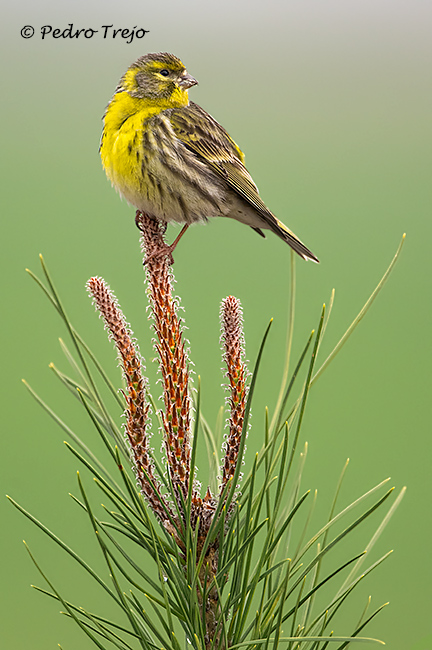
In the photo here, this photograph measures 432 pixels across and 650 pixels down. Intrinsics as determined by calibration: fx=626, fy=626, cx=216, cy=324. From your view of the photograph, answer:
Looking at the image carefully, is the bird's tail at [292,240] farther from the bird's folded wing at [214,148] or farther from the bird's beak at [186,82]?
the bird's beak at [186,82]

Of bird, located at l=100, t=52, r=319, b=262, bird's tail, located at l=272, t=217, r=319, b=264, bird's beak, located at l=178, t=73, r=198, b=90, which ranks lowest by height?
bird's tail, located at l=272, t=217, r=319, b=264

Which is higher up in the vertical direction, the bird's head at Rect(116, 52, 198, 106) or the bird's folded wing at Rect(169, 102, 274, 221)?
the bird's head at Rect(116, 52, 198, 106)

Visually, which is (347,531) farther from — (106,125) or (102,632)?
(106,125)

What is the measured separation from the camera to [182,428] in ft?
1.94

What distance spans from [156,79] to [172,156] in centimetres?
14

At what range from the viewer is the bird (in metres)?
1.06

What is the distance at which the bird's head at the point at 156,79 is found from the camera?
113 cm

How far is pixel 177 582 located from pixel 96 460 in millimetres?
143

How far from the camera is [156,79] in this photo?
114cm

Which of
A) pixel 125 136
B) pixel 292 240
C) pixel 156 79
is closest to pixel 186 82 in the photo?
pixel 156 79

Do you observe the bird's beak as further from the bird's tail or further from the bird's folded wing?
the bird's tail

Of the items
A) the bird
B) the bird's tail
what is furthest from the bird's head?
the bird's tail

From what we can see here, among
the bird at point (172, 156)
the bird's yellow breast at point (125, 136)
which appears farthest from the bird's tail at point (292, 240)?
the bird's yellow breast at point (125, 136)

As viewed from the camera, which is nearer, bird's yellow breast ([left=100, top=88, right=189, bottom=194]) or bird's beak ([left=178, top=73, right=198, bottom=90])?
bird's yellow breast ([left=100, top=88, right=189, bottom=194])
